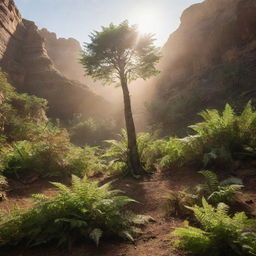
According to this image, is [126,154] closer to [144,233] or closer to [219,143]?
[219,143]

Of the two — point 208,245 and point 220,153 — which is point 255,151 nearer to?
point 220,153

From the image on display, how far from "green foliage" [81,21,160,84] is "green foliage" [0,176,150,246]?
21.3 ft

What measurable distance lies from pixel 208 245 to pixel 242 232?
1.49ft

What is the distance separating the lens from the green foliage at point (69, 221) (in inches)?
144

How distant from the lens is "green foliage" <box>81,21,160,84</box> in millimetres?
9469

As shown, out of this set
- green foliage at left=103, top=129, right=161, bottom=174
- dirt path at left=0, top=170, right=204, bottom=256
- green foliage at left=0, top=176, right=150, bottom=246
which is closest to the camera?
dirt path at left=0, top=170, right=204, bottom=256

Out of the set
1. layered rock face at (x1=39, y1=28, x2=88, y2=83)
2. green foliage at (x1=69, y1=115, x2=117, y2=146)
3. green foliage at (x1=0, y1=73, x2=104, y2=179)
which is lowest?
green foliage at (x1=0, y1=73, x2=104, y2=179)

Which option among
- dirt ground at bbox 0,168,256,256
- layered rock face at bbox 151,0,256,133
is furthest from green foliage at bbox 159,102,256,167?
layered rock face at bbox 151,0,256,133

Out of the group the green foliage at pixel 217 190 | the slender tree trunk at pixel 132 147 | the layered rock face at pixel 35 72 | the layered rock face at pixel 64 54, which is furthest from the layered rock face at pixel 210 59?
the layered rock face at pixel 64 54

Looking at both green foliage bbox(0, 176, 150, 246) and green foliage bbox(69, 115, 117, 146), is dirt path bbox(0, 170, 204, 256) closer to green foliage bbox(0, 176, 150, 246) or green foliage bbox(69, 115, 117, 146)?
green foliage bbox(0, 176, 150, 246)

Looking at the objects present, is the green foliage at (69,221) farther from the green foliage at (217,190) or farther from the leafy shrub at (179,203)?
the green foliage at (217,190)

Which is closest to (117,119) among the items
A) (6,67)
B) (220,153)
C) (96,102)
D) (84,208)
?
(96,102)

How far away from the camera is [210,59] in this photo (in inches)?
1403

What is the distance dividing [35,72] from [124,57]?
2151 cm
